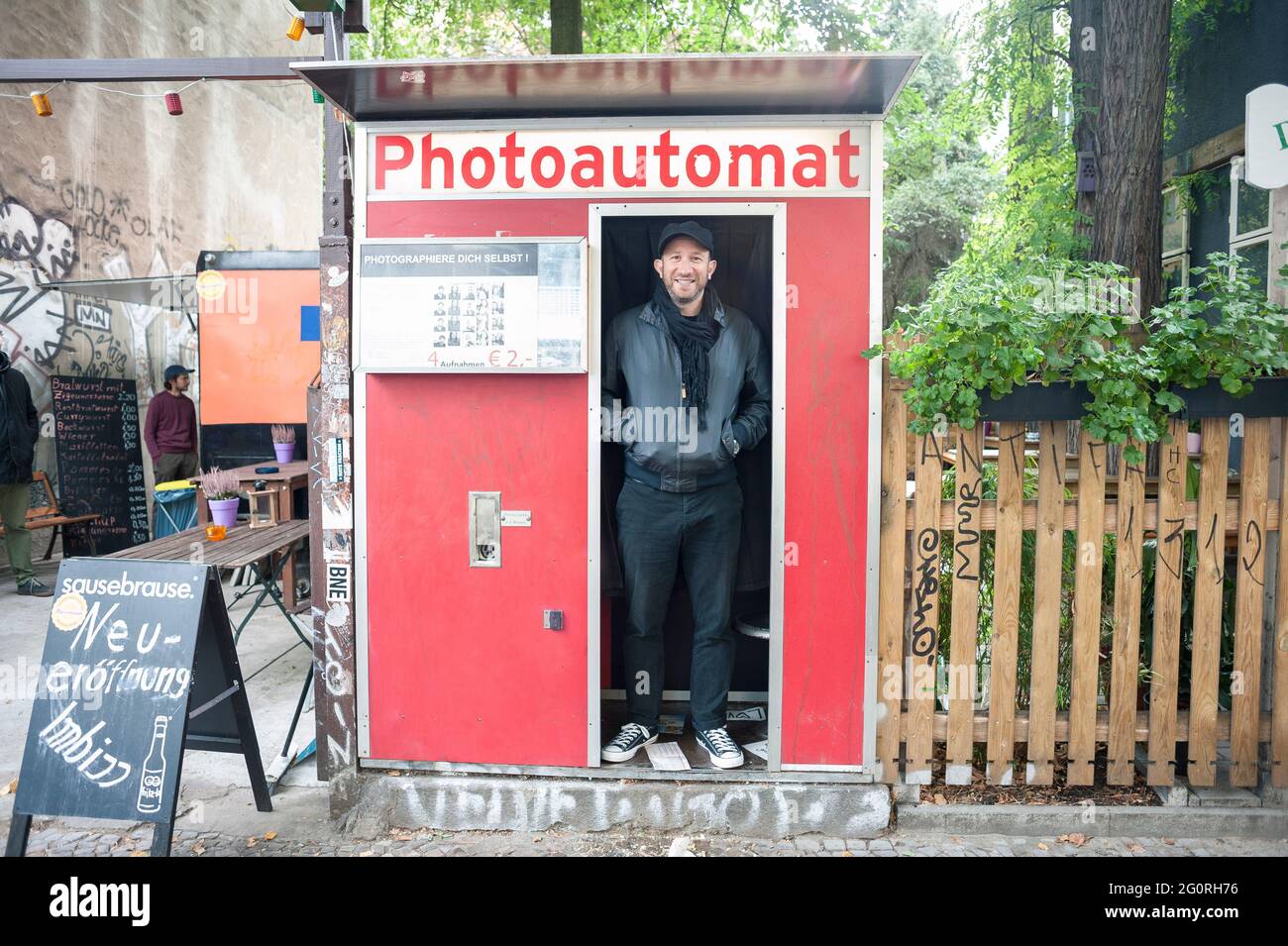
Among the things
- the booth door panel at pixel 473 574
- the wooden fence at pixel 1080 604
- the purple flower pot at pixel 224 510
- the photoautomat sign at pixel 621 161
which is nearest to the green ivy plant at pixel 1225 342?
the wooden fence at pixel 1080 604

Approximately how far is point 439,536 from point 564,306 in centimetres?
109

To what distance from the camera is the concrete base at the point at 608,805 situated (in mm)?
3641

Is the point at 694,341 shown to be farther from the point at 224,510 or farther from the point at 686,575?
the point at 224,510

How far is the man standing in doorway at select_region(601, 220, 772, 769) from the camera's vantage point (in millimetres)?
3828

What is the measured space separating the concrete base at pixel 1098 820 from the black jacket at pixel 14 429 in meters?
7.52

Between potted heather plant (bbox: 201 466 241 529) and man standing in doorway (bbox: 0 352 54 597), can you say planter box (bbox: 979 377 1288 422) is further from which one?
man standing in doorway (bbox: 0 352 54 597)

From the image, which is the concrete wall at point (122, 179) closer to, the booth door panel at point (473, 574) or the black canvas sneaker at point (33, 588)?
the black canvas sneaker at point (33, 588)

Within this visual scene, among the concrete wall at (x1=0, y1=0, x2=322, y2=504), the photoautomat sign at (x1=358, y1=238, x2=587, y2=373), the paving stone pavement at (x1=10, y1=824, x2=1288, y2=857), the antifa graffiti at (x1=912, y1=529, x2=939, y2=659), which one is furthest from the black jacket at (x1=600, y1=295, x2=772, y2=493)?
the concrete wall at (x1=0, y1=0, x2=322, y2=504)

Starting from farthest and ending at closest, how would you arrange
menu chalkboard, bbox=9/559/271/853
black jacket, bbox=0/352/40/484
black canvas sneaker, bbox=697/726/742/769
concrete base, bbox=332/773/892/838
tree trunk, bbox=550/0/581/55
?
1. tree trunk, bbox=550/0/581/55
2. black jacket, bbox=0/352/40/484
3. black canvas sneaker, bbox=697/726/742/769
4. concrete base, bbox=332/773/892/838
5. menu chalkboard, bbox=9/559/271/853

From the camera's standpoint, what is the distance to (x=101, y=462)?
9.20 metres

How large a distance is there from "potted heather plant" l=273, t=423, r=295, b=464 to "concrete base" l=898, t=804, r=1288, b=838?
6.37 metres

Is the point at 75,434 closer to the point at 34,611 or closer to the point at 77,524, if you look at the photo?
the point at 77,524
